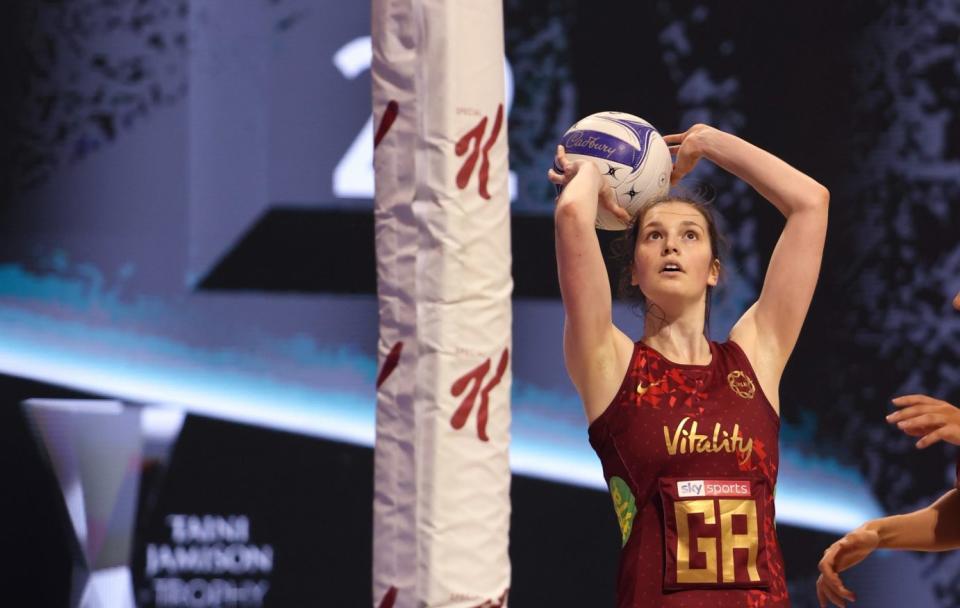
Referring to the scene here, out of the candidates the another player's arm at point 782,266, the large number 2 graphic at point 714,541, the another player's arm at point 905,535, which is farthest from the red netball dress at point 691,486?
the another player's arm at point 905,535

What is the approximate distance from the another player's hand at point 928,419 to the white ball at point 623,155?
24.1 inches

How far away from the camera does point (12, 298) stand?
13.1 ft

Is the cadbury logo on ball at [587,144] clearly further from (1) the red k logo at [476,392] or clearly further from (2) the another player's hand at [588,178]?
(1) the red k logo at [476,392]

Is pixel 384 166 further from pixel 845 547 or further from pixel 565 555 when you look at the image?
pixel 565 555

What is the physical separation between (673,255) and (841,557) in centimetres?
75

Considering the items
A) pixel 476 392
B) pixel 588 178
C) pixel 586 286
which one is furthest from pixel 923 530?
pixel 476 392

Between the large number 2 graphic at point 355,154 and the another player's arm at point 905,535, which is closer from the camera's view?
the another player's arm at point 905,535

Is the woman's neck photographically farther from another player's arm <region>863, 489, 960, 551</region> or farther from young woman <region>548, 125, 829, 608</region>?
another player's arm <region>863, 489, 960, 551</region>

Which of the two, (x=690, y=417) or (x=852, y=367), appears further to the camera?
(x=852, y=367)

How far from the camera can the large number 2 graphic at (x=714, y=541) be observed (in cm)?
209

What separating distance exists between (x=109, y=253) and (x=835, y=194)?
8.13ft

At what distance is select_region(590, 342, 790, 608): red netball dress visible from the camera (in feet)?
6.88

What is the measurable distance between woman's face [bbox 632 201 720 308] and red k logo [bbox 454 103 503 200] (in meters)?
0.84

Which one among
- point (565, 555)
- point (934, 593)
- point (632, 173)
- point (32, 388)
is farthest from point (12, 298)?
point (934, 593)
